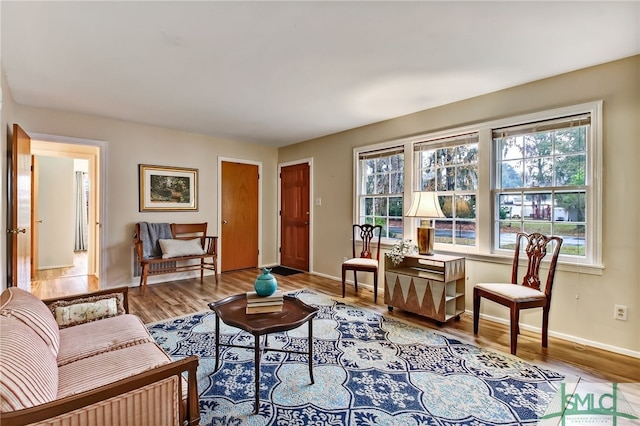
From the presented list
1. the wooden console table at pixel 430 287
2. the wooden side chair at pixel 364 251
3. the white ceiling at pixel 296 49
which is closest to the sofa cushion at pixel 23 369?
the white ceiling at pixel 296 49

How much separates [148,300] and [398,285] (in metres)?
2.94

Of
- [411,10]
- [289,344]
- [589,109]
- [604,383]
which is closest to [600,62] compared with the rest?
[589,109]

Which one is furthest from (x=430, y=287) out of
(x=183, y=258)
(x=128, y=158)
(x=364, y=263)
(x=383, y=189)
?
(x=128, y=158)

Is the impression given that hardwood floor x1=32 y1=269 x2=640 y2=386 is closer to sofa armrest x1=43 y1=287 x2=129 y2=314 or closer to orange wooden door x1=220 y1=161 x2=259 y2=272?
orange wooden door x1=220 y1=161 x2=259 y2=272

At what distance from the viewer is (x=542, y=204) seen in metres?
2.86

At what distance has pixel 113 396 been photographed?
1.03 meters

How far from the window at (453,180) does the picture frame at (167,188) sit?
345 cm

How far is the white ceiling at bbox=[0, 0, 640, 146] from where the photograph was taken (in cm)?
185

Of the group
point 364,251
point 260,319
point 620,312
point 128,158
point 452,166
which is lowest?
point 620,312

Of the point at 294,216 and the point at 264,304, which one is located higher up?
the point at 294,216

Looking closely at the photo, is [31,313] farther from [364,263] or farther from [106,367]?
[364,263]

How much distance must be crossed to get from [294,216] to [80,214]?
18.6 feet

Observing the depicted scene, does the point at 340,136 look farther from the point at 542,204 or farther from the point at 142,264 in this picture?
the point at 142,264

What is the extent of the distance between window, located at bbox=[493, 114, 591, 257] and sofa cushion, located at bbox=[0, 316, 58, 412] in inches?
137
